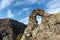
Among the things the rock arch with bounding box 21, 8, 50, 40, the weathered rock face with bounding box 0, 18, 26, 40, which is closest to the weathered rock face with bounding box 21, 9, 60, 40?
the rock arch with bounding box 21, 8, 50, 40

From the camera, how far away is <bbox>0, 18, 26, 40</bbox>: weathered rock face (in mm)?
111562

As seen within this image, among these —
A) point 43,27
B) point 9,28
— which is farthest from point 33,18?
point 9,28

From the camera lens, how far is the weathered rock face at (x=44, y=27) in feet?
133

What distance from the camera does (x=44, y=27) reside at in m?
44.7

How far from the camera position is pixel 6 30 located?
115 metres

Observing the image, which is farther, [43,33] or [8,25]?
[8,25]

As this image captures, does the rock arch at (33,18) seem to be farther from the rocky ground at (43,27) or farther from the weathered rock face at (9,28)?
the weathered rock face at (9,28)

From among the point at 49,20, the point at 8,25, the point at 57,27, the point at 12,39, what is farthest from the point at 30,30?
the point at 8,25

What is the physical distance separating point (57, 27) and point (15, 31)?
83.4m

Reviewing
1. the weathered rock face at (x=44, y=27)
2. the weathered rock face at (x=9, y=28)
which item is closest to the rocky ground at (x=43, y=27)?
the weathered rock face at (x=44, y=27)

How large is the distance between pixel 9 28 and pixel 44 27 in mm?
74817

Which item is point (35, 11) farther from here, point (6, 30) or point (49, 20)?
point (6, 30)

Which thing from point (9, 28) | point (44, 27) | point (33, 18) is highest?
point (33, 18)

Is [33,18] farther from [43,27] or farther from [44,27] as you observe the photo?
[44,27]
